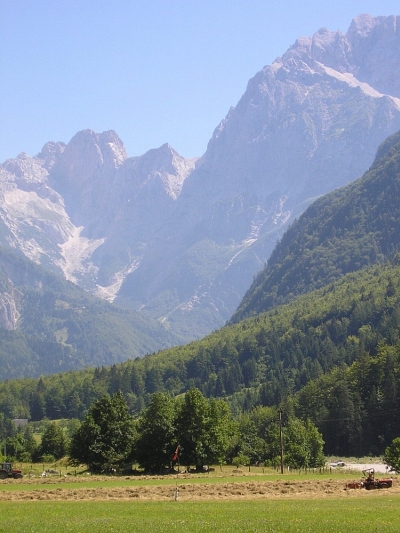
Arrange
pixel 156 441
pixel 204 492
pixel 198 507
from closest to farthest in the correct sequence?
pixel 198 507 → pixel 204 492 → pixel 156 441

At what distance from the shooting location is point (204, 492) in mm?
73375

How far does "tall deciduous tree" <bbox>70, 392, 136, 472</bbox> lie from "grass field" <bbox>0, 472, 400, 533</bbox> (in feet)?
83.8

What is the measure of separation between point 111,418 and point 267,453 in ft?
133

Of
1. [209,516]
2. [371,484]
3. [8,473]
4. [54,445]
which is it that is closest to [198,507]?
[209,516]

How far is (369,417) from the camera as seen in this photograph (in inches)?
6531

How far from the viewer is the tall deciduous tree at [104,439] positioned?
116 metres

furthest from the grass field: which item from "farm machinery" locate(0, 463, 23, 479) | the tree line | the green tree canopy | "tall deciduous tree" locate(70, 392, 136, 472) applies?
the green tree canopy

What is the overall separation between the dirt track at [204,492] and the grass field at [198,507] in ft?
0.30

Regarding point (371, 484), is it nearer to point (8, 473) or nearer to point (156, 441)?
point (156, 441)

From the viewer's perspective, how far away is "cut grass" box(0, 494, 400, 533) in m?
46.0

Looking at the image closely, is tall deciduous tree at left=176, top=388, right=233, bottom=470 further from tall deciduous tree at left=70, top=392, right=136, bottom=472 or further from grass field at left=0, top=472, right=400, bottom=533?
grass field at left=0, top=472, right=400, bottom=533

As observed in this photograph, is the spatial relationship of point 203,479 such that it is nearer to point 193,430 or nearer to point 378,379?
point 193,430

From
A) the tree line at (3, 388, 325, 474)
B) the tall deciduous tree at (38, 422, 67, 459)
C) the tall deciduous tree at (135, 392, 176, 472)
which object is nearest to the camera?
the tall deciduous tree at (135, 392, 176, 472)

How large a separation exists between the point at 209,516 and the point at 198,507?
680 centimetres
